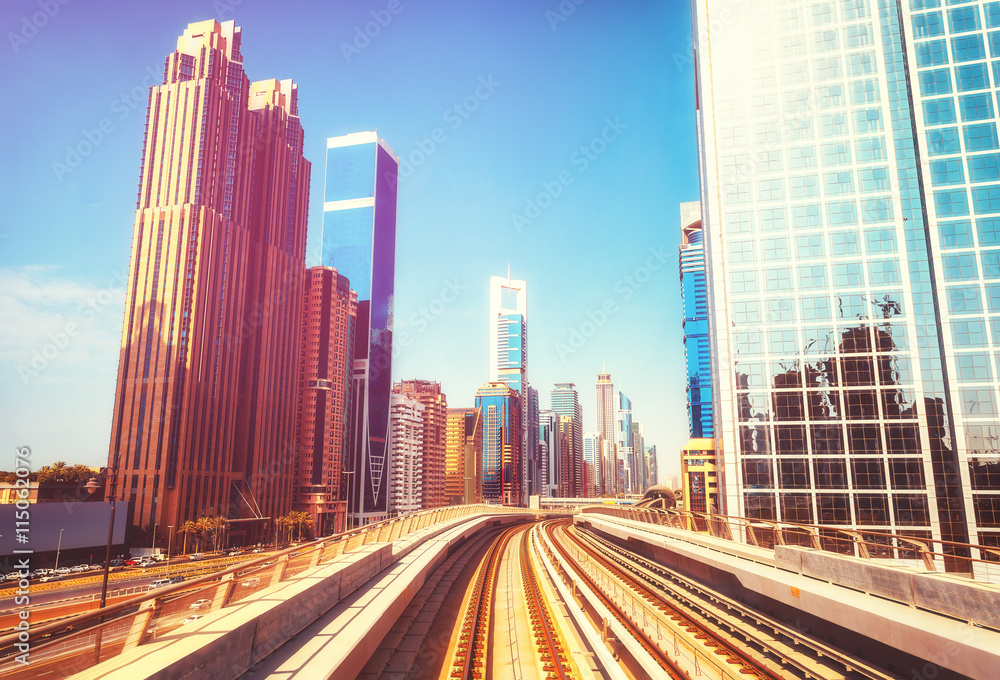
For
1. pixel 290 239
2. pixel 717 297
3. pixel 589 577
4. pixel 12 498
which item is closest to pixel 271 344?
pixel 290 239

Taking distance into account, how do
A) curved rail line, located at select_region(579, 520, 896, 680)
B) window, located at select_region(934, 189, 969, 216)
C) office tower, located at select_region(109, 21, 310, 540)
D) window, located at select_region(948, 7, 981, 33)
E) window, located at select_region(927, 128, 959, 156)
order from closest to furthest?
curved rail line, located at select_region(579, 520, 896, 680) < window, located at select_region(934, 189, 969, 216) < window, located at select_region(927, 128, 959, 156) < window, located at select_region(948, 7, 981, 33) < office tower, located at select_region(109, 21, 310, 540)

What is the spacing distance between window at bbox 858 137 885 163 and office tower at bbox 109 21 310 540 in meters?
93.4

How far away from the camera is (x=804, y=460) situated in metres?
41.4

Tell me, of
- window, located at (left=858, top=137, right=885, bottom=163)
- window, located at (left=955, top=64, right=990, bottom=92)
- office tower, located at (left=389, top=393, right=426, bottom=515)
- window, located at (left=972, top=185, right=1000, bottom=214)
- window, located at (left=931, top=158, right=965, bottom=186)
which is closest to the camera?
window, located at (left=972, top=185, right=1000, bottom=214)

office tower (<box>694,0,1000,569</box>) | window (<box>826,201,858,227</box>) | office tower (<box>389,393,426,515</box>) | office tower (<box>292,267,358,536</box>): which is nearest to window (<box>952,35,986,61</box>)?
office tower (<box>694,0,1000,569</box>)

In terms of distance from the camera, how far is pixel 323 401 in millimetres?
140125

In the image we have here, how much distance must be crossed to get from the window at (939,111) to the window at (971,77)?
1.52m

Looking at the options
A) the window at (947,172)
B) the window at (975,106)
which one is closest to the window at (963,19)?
the window at (975,106)

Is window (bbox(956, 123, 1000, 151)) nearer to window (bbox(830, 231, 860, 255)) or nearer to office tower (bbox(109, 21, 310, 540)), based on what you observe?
window (bbox(830, 231, 860, 255))

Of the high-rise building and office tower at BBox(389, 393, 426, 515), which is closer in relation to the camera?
office tower at BBox(389, 393, 426, 515)

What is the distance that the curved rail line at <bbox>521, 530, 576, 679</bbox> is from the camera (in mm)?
12882

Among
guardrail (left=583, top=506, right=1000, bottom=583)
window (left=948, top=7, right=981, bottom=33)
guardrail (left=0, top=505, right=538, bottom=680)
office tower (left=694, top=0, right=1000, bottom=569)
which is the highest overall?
window (left=948, top=7, right=981, bottom=33)

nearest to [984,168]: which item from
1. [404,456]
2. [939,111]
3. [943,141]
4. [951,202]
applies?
[951,202]

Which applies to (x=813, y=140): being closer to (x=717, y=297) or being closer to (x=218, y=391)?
(x=717, y=297)
